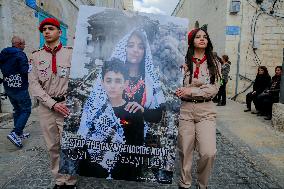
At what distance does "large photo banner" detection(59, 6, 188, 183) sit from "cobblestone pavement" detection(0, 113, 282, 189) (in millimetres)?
812

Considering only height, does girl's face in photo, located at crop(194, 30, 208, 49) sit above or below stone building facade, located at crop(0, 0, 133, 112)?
below

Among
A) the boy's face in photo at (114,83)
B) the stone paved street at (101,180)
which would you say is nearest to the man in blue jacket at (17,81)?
the stone paved street at (101,180)


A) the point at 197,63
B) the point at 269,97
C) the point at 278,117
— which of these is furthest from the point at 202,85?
the point at 269,97

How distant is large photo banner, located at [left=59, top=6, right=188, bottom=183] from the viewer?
3.59 metres

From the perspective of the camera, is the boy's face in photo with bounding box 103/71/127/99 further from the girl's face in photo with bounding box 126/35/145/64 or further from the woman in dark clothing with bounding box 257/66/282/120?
the woman in dark clothing with bounding box 257/66/282/120

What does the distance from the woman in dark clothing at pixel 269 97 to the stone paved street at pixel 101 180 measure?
3.73 metres

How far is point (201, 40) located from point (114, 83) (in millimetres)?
1047

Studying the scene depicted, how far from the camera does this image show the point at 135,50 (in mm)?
3615

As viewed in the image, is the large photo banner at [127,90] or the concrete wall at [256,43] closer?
the large photo banner at [127,90]

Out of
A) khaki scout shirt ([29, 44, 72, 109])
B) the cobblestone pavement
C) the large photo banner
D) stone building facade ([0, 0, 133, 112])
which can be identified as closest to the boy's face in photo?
the large photo banner

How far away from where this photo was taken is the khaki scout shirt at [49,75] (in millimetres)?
3900

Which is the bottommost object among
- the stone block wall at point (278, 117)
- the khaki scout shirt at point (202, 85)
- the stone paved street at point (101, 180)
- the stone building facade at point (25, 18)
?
the stone paved street at point (101, 180)

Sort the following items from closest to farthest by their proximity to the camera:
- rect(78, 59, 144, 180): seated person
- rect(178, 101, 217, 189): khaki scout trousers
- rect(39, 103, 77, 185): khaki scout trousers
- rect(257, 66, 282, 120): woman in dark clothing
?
1. rect(78, 59, 144, 180): seated person
2. rect(178, 101, 217, 189): khaki scout trousers
3. rect(39, 103, 77, 185): khaki scout trousers
4. rect(257, 66, 282, 120): woman in dark clothing

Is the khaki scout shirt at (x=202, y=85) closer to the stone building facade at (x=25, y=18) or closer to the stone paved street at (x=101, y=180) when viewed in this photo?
the stone paved street at (x=101, y=180)
